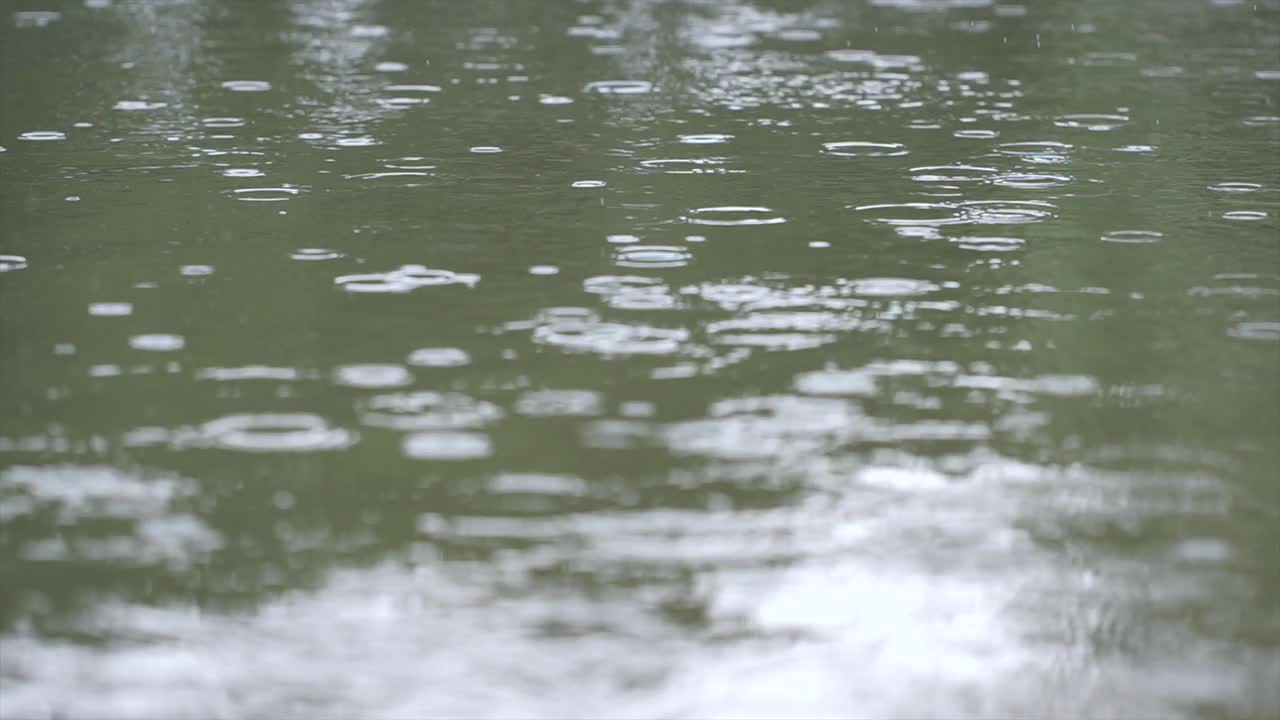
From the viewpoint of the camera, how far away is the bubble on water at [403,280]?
9.40 metres

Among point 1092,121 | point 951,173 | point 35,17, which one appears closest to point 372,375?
point 951,173

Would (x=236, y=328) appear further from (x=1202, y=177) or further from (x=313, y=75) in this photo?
(x=313, y=75)

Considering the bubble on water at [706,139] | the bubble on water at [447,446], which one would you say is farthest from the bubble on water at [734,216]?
the bubble on water at [447,446]

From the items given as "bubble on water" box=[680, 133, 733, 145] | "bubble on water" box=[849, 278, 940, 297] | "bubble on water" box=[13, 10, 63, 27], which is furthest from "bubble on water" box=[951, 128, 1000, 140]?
"bubble on water" box=[13, 10, 63, 27]

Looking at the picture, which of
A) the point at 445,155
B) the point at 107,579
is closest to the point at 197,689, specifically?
the point at 107,579

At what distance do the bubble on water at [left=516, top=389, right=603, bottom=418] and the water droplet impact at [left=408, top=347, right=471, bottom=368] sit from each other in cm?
62

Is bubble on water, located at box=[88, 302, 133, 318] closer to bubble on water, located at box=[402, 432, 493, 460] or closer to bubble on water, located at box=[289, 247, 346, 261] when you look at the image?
bubble on water, located at box=[289, 247, 346, 261]

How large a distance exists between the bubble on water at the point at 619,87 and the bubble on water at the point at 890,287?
826cm

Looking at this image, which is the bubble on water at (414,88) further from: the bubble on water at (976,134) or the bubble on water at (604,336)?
the bubble on water at (604,336)

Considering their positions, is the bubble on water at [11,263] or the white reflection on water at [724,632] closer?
the white reflection on water at [724,632]

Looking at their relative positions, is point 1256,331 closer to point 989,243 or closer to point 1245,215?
point 989,243

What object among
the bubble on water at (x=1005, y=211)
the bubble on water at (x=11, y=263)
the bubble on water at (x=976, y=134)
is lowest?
the bubble on water at (x=976, y=134)

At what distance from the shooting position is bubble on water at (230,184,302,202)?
11.8 meters

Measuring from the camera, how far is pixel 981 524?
6254mm
